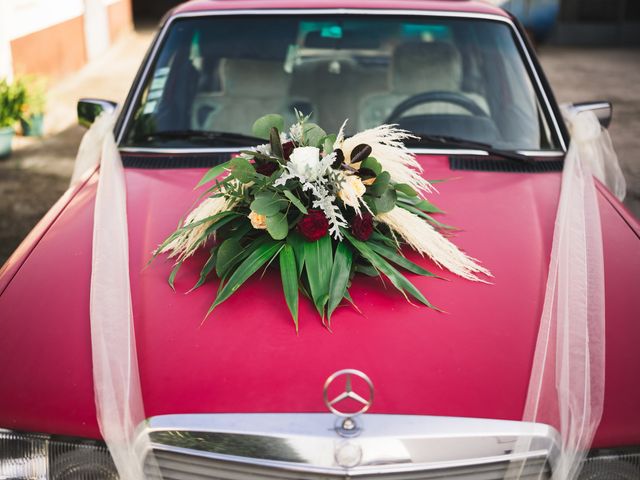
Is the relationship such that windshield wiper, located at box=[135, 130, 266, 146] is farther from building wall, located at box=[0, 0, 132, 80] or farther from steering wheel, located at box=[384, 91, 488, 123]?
building wall, located at box=[0, 0, 132, 80]

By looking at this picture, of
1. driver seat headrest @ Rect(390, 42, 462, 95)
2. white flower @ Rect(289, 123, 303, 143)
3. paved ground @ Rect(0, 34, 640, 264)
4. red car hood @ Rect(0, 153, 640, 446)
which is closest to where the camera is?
red car hood @ Rect(0, 153, 640, 446)

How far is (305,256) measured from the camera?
2.08 m

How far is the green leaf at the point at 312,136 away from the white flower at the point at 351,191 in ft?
0.66

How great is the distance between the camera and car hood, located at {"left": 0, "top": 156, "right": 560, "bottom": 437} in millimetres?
1703

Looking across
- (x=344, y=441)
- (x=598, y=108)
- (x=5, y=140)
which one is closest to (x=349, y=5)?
(x=598, y=108)

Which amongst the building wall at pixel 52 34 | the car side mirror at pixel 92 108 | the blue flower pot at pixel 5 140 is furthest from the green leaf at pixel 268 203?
the building wall at pixel 52 34

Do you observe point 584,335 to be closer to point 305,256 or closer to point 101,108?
point 305,256

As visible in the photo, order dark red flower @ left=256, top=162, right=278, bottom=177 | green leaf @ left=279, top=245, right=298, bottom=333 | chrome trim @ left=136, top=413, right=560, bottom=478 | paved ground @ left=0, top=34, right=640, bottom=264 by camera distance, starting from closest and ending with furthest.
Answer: chrome trim @ left=136, top=413, right=560, bottom=478
green leaf @ left=279, top=245, right=298, bottom=333
dark red flower @ left=256, top=162, right=278, bottom=177
paved ground @ left=0, top=34, right=640, bottom=264

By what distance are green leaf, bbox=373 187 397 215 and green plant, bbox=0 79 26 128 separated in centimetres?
614

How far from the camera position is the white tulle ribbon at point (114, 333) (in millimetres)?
1659

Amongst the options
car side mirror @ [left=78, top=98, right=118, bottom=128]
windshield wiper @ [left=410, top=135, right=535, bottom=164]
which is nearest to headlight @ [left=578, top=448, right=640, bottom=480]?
windshield wiper @ [left=410, top=135, right=535, bottom=164]

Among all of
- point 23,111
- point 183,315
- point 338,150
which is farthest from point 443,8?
point 23,111

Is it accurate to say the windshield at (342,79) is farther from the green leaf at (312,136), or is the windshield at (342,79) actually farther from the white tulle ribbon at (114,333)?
the green leaf at (312,136)

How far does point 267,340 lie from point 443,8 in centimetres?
186
